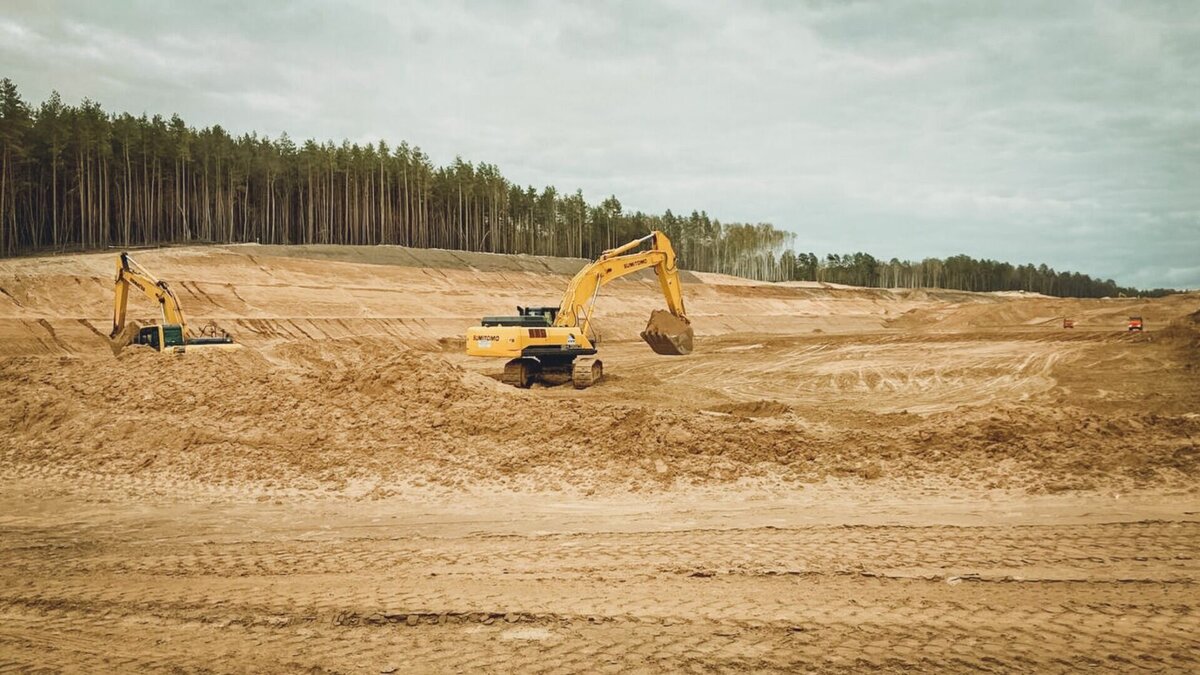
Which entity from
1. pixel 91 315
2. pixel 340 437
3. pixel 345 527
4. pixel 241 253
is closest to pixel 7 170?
pixel 241 253

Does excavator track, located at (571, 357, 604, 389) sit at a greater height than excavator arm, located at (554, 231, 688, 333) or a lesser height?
lesser

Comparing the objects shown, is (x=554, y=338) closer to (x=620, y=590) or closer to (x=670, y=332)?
(x=670, y=332)

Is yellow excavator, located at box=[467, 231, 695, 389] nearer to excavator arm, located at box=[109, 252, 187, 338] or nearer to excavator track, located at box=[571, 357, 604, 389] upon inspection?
excavator track, located at box=[571, 357, 604, 389]

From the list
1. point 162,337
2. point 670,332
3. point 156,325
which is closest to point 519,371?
point 670,332

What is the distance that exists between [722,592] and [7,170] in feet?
167

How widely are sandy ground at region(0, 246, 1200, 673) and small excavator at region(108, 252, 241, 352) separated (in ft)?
11.8

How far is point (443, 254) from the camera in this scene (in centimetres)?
4962

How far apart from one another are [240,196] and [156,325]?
36818 millimetres

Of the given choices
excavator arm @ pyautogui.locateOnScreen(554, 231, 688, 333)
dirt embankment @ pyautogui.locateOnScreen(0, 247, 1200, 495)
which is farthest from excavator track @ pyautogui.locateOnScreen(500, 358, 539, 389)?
excavator arm @ pyautogui.locateOnScreen(554, 231, 688, 333)

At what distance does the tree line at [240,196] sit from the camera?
44.5m

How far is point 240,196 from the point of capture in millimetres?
54969

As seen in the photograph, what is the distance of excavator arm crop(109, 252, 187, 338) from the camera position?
2236 centimetres

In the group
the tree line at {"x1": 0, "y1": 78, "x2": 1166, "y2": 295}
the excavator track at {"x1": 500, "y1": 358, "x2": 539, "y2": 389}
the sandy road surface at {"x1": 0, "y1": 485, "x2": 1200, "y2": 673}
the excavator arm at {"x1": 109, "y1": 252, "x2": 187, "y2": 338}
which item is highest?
the tree line at {"x1": 0, "y1": 78, "x2": 1166, "y2": 295}

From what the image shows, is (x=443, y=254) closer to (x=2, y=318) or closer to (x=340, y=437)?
(x=2, y=318)
